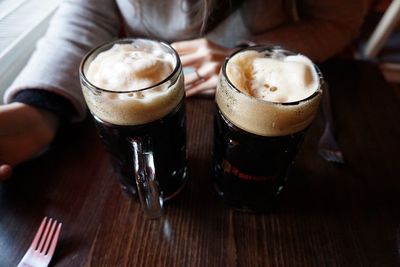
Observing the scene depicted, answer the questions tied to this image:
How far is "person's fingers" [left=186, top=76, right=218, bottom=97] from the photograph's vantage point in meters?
0.59

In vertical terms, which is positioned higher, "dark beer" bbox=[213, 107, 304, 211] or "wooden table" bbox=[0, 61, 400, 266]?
"dark beer" bbox=[213, 107, 304, 211]

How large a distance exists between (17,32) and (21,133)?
29 cm

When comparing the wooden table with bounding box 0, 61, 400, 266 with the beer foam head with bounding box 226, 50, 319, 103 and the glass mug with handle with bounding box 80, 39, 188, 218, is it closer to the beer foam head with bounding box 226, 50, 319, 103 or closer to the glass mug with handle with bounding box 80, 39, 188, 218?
the glass mug with handle with bounding box 80, 39, 188, 218

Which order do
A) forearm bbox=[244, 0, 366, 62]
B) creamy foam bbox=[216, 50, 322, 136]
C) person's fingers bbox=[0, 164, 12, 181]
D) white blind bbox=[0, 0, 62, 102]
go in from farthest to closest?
1. forearm bbox=[244, 0, 366, 62]
2. white blind bbox=[0, 0, 62, 102]
3. person's fingers bbox=[0, 164, 12, 181]
4. creamy foam bbox=[216, 50, 322, 136]

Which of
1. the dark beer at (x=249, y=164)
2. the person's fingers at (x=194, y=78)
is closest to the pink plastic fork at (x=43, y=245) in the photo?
the dark beer at (x=249, y=164)

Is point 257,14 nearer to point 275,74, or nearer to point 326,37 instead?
point 326,37

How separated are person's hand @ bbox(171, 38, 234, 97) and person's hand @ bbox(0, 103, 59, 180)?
275 mm

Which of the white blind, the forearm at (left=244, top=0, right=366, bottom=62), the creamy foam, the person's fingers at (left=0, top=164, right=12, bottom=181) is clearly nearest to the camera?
the creamy foam

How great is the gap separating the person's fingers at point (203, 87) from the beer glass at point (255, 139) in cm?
20

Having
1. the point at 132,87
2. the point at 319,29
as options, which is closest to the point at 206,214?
the point at 132,87

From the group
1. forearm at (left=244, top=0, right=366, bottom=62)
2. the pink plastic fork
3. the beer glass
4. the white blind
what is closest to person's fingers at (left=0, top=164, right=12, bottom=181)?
the pink plastic fork

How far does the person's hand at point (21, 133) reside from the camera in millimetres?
469

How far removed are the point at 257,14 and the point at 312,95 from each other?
0.45 metres

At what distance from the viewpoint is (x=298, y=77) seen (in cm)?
35
